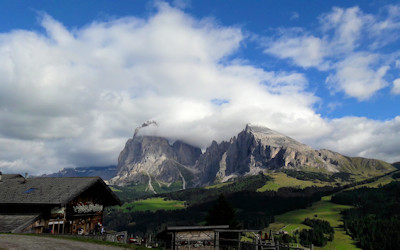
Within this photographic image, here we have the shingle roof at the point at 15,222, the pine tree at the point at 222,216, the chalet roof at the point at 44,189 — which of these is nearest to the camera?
the shingle roof at the point at 15,222

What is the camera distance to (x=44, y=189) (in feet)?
116

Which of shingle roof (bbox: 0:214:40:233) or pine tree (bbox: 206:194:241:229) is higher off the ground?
shingle roof (bbox: 0:214:40:233)

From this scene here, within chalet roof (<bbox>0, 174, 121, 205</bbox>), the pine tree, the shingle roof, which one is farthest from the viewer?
the pine tree

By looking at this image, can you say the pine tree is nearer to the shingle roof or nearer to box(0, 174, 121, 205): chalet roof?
box(0, 174, 121, 205): chalet roof

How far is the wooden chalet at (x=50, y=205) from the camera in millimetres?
31109

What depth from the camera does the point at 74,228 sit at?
3688 cm

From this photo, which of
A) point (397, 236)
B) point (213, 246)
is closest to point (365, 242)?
point (397, 236)

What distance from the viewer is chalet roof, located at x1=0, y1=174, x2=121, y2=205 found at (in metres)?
32.5

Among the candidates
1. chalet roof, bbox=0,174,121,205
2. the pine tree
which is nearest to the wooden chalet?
Answer: chalet roof, bbox=0,174,121,205

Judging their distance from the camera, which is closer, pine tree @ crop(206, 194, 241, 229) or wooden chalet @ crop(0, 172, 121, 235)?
wooden chalet @ crop(0, 172, 121, 235)

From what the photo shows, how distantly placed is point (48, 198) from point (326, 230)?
204257 millimetres

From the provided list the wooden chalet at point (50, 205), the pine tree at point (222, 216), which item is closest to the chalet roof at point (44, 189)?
the wooden chalet at point (50, 205)

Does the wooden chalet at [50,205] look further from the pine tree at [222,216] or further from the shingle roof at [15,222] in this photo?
the pine tree at [222,216]

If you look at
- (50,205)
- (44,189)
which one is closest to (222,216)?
(44,189)
